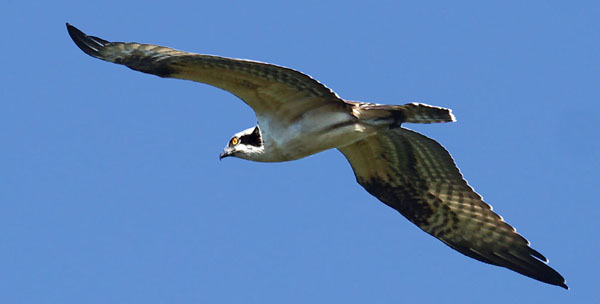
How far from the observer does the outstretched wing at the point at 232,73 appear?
36.0ft

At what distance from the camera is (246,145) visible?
12.3 meters

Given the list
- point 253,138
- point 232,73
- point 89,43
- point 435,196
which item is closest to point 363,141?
point 435,196

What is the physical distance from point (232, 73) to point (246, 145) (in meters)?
1.29

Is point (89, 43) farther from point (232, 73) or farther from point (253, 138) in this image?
point (253, 138)

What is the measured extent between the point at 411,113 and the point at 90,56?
10.4 feet

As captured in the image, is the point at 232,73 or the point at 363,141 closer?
the point at 232,73

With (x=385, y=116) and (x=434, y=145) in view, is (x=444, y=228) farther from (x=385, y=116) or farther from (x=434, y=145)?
(x=385, y=116)

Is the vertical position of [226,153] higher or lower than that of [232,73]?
lower

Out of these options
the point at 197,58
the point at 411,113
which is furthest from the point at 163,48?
the point at 411,113

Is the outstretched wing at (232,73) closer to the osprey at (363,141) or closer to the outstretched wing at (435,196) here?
the osprey at (363,141)

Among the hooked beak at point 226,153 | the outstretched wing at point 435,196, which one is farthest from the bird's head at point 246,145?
the outstretched wing at point 435,196

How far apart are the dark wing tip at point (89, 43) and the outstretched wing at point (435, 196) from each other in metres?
3.10

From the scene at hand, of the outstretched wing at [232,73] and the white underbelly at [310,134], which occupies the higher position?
the outstretched wing at [232,73]

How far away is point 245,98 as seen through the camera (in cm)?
1171
